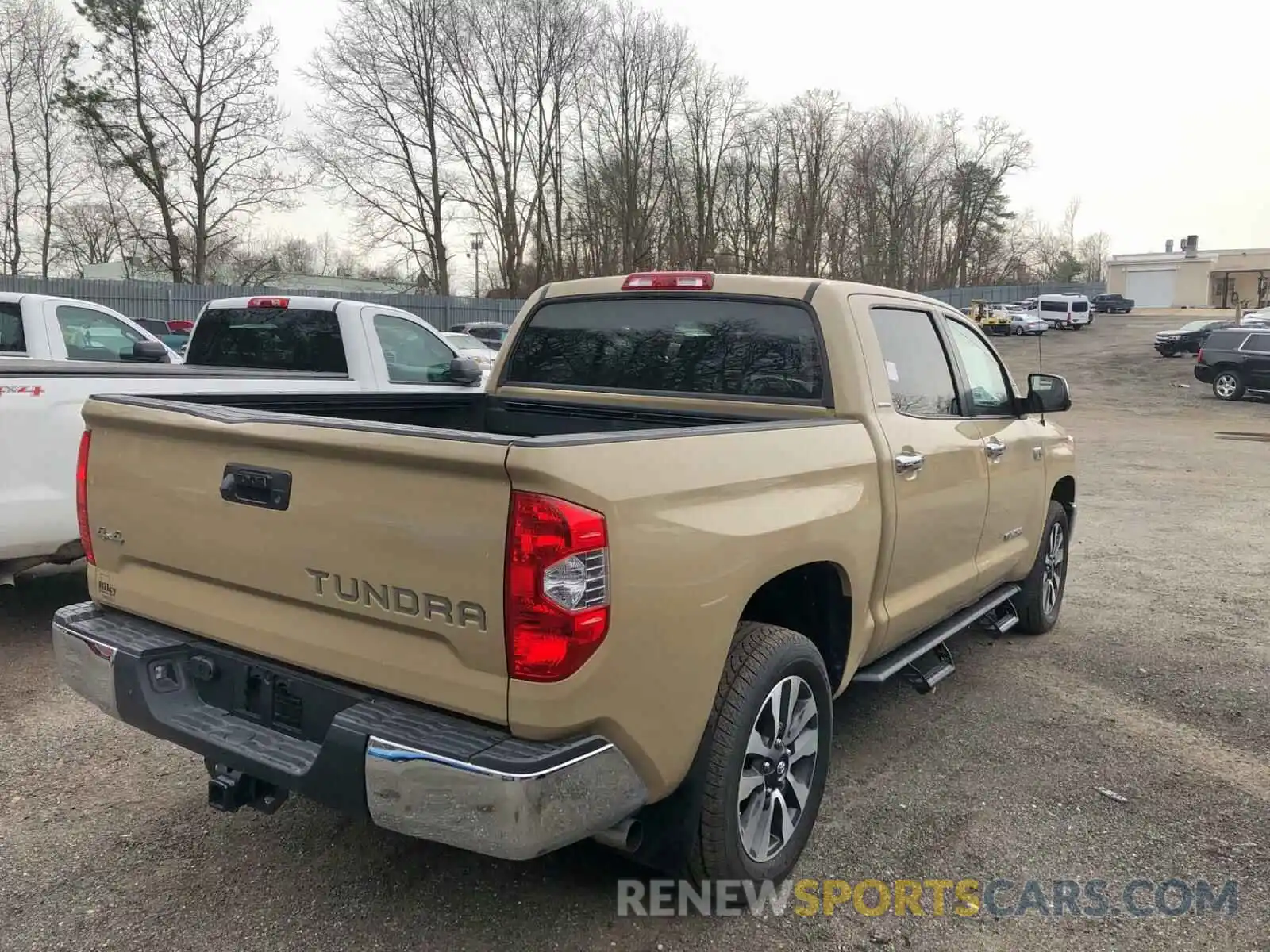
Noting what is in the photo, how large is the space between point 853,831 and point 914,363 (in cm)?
190

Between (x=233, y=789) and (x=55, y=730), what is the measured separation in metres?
1.97

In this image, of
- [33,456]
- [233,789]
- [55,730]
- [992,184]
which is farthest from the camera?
[992,184]

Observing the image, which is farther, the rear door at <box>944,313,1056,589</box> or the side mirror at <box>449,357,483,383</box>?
the side mirror at <box>449,357,483,383</box>

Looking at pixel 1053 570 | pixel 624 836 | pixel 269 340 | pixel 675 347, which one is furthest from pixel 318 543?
pixel 269 340

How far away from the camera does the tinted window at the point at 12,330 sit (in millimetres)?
8078

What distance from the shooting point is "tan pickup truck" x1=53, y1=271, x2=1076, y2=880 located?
2164 mm

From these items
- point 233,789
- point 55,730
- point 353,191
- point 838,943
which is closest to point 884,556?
point 838,943

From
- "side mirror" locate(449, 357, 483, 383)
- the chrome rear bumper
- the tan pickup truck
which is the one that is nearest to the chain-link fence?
"side mirror" locate(449, 357, 483, 383)

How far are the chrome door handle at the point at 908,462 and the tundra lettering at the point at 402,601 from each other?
6.05ft

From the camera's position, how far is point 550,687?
2.18 metres

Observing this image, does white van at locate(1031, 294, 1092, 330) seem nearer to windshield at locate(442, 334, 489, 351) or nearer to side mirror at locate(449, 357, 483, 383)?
windshield at locate(442, 334, 489, 351)

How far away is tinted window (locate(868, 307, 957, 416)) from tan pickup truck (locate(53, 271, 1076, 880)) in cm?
4

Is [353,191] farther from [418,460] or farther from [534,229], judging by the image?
Answer: [418,460]

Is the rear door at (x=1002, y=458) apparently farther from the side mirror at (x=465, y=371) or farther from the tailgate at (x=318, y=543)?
the side mirror at (x=465, y=371)
